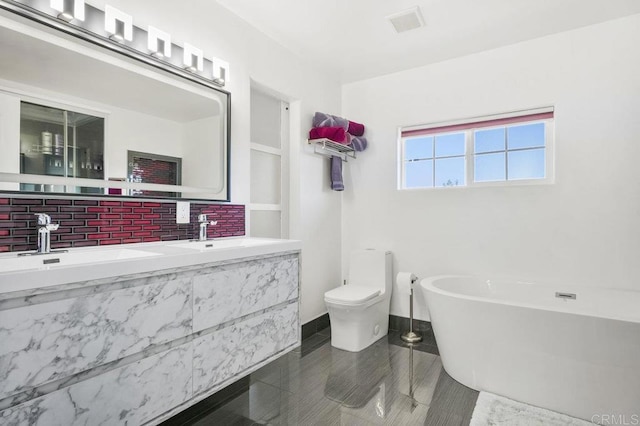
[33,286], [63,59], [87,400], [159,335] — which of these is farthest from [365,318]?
[63,59]

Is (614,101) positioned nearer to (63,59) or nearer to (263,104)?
(263,104)

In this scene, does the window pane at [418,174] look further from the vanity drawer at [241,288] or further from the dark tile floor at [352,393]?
the vanity drawer at [241,288]

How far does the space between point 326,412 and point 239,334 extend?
Result: 74 cm

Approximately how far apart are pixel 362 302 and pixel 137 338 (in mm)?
1790

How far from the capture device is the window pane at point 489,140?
300cm

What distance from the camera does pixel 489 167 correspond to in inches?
119

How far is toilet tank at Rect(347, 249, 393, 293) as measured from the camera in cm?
319

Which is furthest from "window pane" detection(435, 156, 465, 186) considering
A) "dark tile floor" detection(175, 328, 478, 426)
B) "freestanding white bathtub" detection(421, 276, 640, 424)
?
"dark tile floor" detection(175, 328, 478, 426)

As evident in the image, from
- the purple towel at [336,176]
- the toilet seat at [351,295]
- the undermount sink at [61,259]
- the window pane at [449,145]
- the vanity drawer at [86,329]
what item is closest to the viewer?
the vanity drawer at [86,329]

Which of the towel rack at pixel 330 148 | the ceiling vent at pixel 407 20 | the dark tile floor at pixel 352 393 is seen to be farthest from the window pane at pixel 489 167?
the dark tile floor at pixel 352 393

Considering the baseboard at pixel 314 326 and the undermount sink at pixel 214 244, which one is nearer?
the undermount sink at pixel 214 244

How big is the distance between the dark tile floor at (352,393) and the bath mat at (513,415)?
0.07 m

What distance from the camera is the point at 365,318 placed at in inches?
114

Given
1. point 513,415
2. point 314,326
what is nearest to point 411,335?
point 314,326
